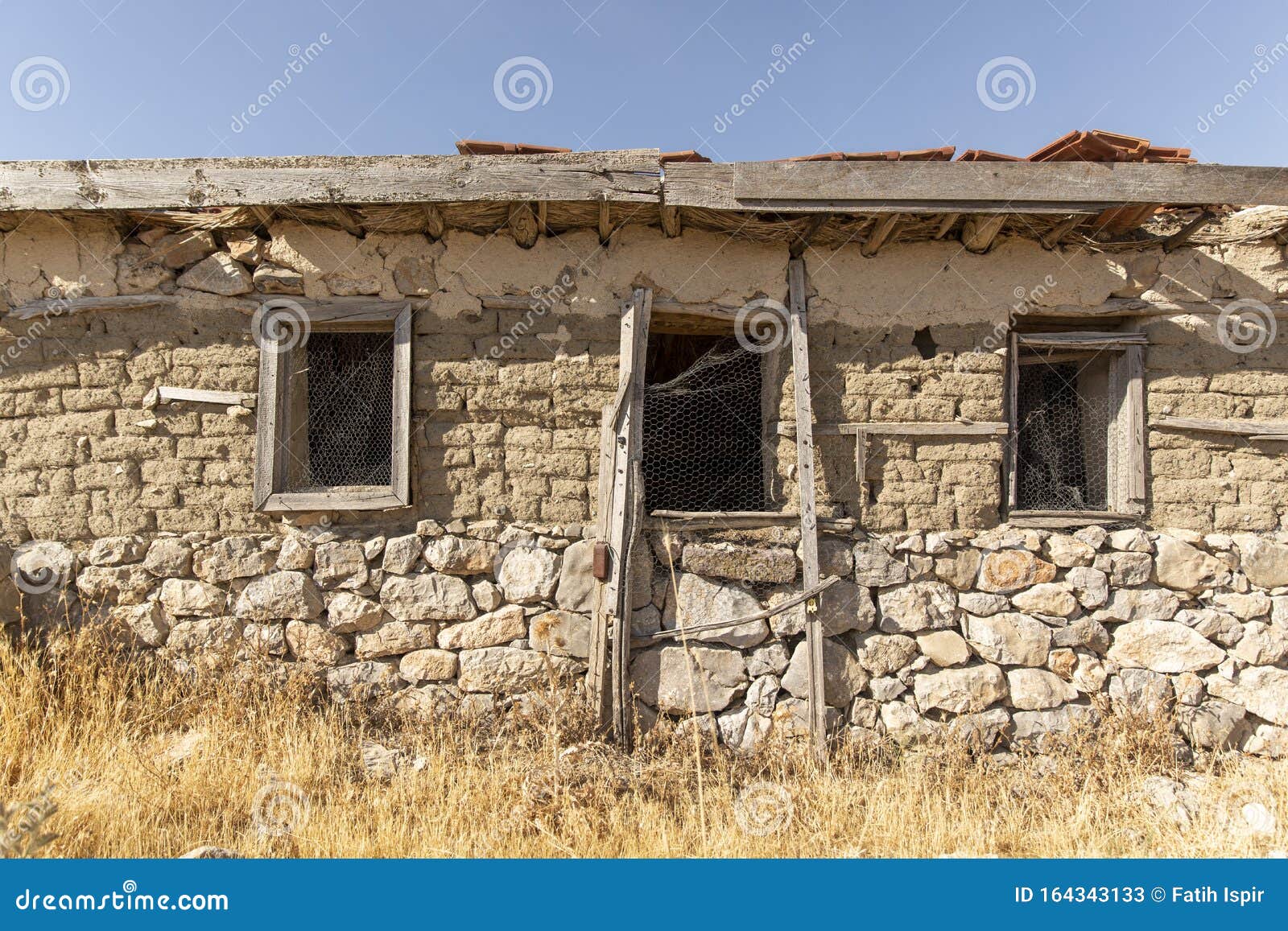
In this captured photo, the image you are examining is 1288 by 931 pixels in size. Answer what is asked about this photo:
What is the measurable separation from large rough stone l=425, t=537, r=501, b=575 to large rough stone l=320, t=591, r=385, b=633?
1.39 ft

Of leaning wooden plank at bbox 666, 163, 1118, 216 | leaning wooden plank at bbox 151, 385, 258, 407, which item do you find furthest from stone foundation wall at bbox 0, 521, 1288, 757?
leaning wooden plank at bbox 666, 163, 1118, 216

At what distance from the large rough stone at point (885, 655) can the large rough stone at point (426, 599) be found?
2.28 metres

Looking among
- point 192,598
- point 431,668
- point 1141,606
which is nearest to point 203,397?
point 192,598

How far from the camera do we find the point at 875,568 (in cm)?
425

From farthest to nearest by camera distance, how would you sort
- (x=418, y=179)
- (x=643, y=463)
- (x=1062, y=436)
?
1. (x=1062, y=436)
2. (x=643, y=463)
3. (x=418, y=179)

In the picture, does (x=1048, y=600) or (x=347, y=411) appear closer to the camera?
(x=1048, y=600)

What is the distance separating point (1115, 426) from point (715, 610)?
2736mm

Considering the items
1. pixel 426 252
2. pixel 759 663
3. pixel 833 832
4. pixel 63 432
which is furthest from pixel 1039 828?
pixel 63 432

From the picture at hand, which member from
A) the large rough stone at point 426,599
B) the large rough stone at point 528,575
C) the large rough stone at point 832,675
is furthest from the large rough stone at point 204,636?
the large rough stone at point 832,675

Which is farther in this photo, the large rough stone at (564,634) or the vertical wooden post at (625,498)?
the large rough stone at (564,634)

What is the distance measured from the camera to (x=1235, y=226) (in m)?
4.39

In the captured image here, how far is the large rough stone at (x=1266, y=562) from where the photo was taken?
4.26 meters

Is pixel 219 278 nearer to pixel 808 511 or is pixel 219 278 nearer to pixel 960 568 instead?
pixel 808 511

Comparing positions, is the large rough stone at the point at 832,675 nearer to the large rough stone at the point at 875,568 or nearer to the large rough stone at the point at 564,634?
the large rough stone at the point at 875,568
